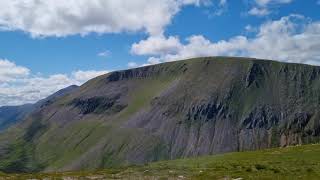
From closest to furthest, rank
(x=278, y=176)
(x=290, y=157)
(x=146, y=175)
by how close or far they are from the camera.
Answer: (x=278, y=176) → (x=146, y=175) → (x=290, y=157)

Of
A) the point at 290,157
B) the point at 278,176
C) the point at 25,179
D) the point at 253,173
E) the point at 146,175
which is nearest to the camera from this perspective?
the point at 278,176

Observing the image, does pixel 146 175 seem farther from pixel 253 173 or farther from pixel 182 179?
pixel 253 173

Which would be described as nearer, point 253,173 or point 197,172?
point 253,173

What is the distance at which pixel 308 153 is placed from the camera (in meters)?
64.4

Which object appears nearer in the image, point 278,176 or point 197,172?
point 278,176

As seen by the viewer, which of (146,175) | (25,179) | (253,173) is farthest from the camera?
(25,179)

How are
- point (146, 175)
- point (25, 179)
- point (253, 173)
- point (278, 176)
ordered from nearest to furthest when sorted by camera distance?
1. point (278, 176)
2. point (253, 173)
3. point (146, 175)
4. point (25, 179)

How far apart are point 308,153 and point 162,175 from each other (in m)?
24.8

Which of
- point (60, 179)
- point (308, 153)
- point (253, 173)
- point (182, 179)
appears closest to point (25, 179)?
point (60, 179)

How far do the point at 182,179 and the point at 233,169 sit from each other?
879 cm

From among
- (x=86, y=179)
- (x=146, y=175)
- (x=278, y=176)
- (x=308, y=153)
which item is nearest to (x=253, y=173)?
(x=278, y=176)

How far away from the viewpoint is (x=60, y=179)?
50438 millimetres

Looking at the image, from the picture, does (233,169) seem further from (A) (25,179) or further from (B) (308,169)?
(A) (25,179)

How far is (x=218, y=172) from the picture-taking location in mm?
48469
